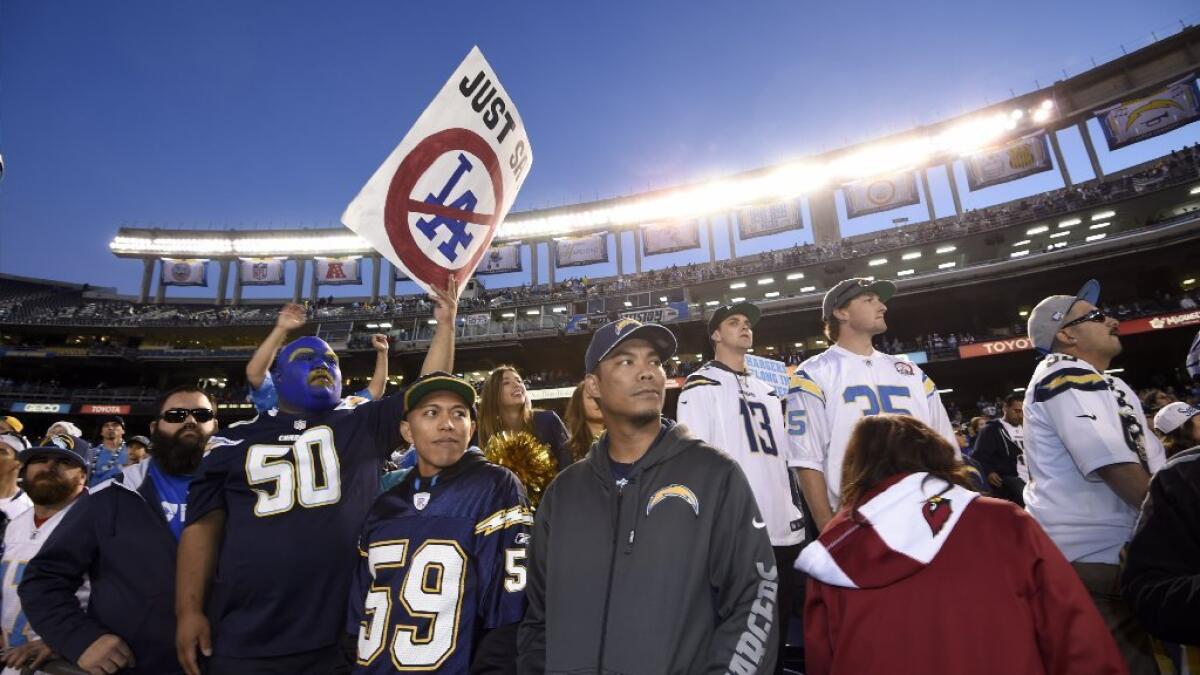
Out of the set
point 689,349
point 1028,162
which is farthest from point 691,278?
point 1028,162

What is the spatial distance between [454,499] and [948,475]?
217cm

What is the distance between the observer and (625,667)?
182 cm

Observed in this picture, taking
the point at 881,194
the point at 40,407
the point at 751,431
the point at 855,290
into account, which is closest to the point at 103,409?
the point at 40,407

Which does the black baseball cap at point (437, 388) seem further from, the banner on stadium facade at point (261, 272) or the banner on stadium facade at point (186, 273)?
the banner on stadium facade at point (186, 273)

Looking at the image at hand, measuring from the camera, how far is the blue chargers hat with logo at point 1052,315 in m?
3.32

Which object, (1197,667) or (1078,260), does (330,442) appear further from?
(1078,260)

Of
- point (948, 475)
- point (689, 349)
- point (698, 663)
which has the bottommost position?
point (698, 663)

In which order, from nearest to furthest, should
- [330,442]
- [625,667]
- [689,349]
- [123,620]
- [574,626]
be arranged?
1. [625,667]
2. [574,626]
3. [123,620]
4. [330,442]
5. [689,349]

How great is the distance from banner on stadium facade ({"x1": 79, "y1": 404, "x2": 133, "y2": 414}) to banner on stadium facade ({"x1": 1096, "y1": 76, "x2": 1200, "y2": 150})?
6199cm

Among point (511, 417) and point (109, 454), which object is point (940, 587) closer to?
point (511, 417)

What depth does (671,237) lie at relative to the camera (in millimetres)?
35781

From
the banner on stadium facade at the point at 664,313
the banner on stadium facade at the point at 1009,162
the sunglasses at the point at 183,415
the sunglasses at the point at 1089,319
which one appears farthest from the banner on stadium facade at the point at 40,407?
the banner on stadium facade at the point at 1009,162

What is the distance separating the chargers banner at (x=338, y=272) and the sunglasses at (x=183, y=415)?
41.0 metres

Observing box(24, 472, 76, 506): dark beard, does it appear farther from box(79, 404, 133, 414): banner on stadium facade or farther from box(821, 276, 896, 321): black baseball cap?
box(79, 404, 133, 414): banner on stadium facade
